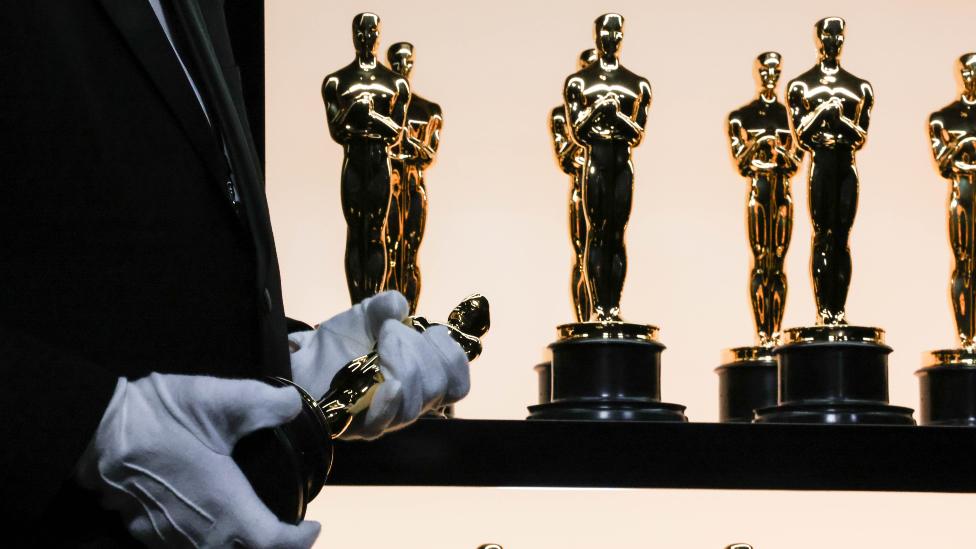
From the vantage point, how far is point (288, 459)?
50 centimetres

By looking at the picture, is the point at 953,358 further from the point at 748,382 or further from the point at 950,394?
the point at 748,382

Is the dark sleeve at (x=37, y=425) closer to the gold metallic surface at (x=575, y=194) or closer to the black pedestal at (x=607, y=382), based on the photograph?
the black pedestal at (x=607, y=382)

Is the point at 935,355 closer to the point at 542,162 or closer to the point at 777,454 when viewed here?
the point at 777,454

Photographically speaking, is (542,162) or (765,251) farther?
(542,162)

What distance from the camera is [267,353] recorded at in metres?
0.59

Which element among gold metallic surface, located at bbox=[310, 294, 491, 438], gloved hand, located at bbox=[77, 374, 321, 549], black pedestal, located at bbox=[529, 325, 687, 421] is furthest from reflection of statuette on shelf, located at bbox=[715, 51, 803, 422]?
gloved hand, located at bbox=[77, 374, 321, 549]

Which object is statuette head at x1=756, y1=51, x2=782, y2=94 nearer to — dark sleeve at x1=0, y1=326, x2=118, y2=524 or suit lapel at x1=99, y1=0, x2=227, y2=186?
suit lapel at x1=99, y1=0, x2=227, y2=186

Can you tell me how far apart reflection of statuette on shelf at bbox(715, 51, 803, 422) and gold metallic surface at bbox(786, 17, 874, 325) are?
0.48ft

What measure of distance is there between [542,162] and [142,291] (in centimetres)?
143

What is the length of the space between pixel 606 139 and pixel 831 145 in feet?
0.76

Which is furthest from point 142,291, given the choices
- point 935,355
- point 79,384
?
point 935,355

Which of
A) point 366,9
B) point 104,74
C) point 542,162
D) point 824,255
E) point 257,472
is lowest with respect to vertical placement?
point 257,472

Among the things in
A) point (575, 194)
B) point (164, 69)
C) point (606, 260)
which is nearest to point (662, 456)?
point (606, 260)

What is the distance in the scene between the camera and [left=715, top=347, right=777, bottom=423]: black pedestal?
1569 mm
